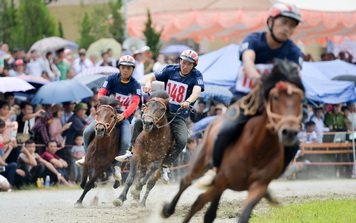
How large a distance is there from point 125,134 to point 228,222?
154 inches

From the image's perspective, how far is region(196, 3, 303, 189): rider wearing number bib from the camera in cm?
1027

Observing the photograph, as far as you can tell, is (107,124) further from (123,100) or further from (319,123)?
(319,123)

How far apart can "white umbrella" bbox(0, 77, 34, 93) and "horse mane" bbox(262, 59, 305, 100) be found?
1118cm

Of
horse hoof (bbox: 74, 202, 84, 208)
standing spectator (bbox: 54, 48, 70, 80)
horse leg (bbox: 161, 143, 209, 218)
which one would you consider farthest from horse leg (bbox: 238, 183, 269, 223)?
standing spectator (bbox: 54, 48, 70, 80)

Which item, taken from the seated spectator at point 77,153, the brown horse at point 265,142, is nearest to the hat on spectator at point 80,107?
the seated spectator at point 77,153

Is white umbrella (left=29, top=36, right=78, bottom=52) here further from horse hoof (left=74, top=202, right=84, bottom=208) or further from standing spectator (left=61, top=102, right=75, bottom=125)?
horse hoof (left=74, top=202, right=84, bottom=208)

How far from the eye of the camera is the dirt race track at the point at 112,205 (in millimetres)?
13844

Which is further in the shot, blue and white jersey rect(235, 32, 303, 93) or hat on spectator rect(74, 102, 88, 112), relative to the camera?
hat on spectator rect(74, 102, 88, 112)

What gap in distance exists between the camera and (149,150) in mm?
15883

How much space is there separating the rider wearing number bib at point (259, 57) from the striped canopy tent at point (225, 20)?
77.0 feet

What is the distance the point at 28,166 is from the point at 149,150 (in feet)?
18.6

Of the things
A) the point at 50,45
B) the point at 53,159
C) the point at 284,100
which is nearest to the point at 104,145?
the point at 53,159

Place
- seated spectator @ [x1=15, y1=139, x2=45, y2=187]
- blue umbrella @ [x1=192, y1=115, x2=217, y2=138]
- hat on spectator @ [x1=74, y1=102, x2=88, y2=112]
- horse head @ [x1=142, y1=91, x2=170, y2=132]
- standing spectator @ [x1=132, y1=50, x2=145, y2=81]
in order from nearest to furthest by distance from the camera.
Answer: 1. horse head @ [x1=142, y1=91, x2=170, y2=132]
2. seated spectator @ [x1=15, y1=139, x2=45, y2=187]
3. hat on spectator @ [x1=74, y1=102, x2=88, y2=112]
4. blue umbrella @ [x1=192, y1=115, x2=217, y2=138]
5. standing spectator @ [x1=132, y1=50, x2=145, y2=81]

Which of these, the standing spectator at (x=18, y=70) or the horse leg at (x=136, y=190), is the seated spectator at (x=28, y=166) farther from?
the horse leg at (x=136, y=190)
